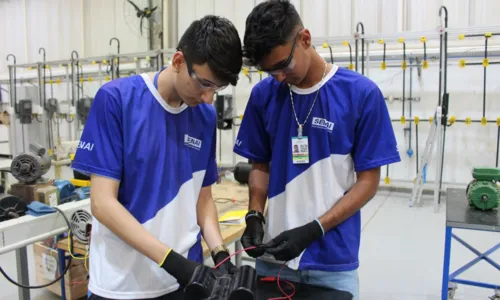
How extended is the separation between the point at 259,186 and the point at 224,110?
414 cm

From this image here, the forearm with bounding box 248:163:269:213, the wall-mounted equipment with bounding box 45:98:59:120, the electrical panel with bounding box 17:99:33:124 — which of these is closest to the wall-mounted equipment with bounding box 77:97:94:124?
the wall-mounted equipment with bounding box 45:98:59:120

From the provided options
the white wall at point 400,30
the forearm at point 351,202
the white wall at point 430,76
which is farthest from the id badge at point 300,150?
the white wall at point 430,76

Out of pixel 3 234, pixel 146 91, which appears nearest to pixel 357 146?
pixel 146 91

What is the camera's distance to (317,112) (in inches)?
48.0

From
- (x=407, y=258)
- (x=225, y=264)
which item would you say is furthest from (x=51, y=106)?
(x=225, y=264)

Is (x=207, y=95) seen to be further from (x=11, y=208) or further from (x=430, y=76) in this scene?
(x=430, y=76)

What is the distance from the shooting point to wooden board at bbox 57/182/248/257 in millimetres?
2011

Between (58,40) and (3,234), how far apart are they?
7.37 meters

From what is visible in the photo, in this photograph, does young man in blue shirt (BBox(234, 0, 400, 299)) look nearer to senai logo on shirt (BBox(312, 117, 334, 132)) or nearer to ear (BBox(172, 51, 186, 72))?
senai logo on shirt (BBox(312, 117, 334, 132))

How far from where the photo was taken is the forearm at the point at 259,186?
1400 mm

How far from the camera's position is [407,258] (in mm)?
3258

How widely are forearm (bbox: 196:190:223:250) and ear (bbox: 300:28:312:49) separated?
1.89 feet

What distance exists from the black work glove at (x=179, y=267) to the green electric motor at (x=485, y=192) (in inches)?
75.3

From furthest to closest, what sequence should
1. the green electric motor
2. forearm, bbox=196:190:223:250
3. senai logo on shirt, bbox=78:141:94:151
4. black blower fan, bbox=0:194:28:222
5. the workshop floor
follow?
the workshop floor → the green electric motor → black blower fan, bbox=0:194:28:222 → forearm, bbox=196:190:223:250 → senai logo on shirt, bbox=78:141:94:151
